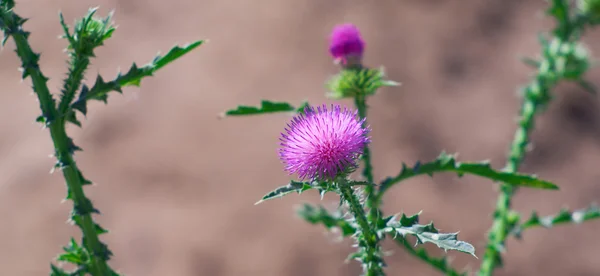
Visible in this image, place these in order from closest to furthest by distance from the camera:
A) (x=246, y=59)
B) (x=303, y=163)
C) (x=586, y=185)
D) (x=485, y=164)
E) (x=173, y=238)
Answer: (x=303, y=163)
(x=485, y=164)
(x=173, y=238)
(x=586, y=185)
(x=246, y=59)

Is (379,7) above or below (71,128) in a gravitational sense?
above

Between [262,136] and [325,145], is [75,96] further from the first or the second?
[262,136]

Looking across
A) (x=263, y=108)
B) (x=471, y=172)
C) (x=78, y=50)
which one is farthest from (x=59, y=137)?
(x=471, y=172)

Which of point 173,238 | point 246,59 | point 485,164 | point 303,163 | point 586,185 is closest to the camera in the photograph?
point 303,163

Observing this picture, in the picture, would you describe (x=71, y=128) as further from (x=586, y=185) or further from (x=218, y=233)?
(x=586, y=185)

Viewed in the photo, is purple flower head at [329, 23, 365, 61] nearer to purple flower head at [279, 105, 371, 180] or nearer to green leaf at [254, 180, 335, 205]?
purple flower head at [279, 105, 371, 180]

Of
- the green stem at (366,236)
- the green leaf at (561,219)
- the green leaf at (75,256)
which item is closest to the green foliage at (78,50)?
the green leaf at (75,256)

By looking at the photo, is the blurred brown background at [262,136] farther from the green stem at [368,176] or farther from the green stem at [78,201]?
the green stem at [78,201]

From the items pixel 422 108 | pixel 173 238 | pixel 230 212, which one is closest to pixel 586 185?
pixel 422 108
